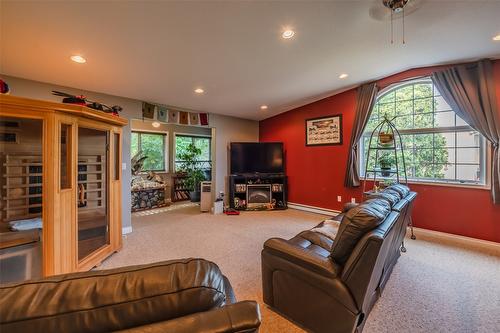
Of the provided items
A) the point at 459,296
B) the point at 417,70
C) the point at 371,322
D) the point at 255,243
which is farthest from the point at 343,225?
the point at 417,70

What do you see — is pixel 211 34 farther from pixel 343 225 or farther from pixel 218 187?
pixel 218 187

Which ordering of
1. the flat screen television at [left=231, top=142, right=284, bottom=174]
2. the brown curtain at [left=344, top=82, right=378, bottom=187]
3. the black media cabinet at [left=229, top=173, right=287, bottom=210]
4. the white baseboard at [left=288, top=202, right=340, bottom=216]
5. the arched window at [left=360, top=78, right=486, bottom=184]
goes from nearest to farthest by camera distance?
the arched window at [left=360, top=78, right=486, bottom=184]
the brown curtain at [left=344, top=82, right=378, bottom=187]
the white baseboard at [left=288, top=202, right=340, bottom=216]
the black media cabinet at [left=229, top=173, right=287, bottom=210]
the flat screen television at [left=231, top=142, right=284, bottom=174]

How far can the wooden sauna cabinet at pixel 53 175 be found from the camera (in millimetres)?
1932

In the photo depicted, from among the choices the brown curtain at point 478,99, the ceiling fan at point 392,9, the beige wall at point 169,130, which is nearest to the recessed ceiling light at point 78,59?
the ceiling fan at point 392,9

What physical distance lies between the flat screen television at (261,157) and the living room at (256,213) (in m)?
0.97

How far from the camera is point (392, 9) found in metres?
2.10

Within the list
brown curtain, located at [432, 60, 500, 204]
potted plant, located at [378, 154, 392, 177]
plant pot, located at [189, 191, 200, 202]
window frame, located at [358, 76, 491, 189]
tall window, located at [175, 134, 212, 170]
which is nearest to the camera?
brown curtain, located at [432, 60, 500, 204]

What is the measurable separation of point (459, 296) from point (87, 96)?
5.17 meters

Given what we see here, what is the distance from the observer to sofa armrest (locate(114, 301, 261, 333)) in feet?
1.93

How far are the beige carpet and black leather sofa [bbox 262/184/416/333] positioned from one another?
23cm

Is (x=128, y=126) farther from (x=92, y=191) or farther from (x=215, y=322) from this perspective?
(x=215, y=322)

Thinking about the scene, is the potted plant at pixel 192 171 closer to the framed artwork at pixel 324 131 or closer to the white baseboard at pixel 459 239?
the framed artwork at pixel 324 131

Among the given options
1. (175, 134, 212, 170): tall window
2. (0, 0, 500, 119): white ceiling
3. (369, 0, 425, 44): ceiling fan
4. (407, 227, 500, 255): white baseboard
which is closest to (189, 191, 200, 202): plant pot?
(175, 134, 212, 170): tall window

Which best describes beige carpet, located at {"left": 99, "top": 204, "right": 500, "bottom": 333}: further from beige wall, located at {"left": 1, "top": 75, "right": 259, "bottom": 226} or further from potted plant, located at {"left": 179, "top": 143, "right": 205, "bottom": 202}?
potted plant, located at {"left": 179, "top": 143, "right": 205, "bottom": 202}
